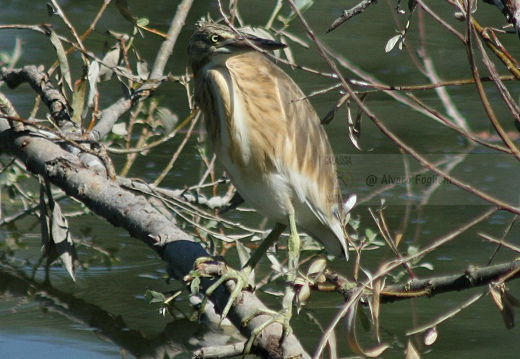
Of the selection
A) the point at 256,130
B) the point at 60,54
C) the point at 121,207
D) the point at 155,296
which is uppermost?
the point at 60,54

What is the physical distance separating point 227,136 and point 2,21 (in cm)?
Answer: 426

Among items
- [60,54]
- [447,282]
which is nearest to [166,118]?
[60,54]

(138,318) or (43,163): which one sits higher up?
(43,163)

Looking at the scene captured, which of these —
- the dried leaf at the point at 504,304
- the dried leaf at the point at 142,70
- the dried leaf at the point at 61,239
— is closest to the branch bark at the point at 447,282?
the dried leaf at the point at 504,304

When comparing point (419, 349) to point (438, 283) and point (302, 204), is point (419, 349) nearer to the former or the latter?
point (302, 204)

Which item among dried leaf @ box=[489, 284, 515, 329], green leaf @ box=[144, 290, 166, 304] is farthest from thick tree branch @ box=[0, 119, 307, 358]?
dried leaf @ box=[489, 284, 515, 329]

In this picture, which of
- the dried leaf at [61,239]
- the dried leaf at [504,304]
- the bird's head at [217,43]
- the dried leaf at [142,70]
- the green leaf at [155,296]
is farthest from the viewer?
the dried leaf at [142,70]

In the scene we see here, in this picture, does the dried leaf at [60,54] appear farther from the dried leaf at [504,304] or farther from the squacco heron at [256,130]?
the dried leaf at [504,304]

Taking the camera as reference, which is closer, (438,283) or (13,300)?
(438,283)

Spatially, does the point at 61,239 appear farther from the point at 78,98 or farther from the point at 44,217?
the point at 78,98

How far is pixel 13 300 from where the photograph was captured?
2.84m

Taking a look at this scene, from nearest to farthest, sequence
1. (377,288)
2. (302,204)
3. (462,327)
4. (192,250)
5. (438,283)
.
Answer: (377,288)
(438,283)
(192,250)
(302,204)
(462,327)

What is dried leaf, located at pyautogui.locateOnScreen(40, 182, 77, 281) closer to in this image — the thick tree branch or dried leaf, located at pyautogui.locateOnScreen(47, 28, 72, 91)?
the thick tree branch

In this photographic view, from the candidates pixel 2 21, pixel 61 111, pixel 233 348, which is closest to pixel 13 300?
pixel 61 111
